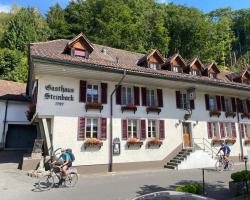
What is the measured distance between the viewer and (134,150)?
59.3ft

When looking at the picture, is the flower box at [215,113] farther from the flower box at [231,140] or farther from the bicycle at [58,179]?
the bicycle at [58,179]

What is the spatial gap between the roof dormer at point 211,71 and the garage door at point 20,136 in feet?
55.4

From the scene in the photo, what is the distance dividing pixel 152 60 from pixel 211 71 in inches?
260

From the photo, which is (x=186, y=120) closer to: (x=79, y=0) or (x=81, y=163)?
(x=81, y=163)

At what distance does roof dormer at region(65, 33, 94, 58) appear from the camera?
18.1 meters

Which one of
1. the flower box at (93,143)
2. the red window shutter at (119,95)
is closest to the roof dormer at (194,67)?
the red window shutter at (119,95)

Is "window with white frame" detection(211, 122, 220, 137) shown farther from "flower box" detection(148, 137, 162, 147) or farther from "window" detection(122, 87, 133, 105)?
"window" detection(122, 87, 133, 105)

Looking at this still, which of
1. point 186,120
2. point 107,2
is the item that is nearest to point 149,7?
point 107,2

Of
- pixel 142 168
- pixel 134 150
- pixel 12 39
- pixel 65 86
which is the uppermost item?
pixel 12 39

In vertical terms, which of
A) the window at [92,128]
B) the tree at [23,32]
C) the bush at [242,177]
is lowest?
the bush at [242,177]

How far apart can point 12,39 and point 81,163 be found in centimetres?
3050

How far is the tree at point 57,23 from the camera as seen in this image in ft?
135

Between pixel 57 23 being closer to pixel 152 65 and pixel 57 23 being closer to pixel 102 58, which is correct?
pixel 102 58

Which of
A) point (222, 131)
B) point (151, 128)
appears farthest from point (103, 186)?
point (222, 131)
